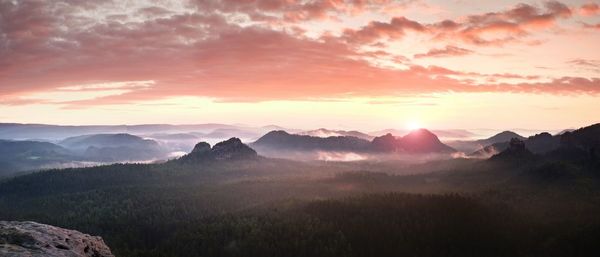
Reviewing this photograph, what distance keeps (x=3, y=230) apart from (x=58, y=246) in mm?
5576

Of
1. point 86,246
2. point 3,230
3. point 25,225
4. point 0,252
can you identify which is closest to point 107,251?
point 86,246

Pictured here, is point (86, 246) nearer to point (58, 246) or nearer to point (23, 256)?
point (58, 246)

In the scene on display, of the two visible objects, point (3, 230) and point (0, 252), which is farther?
point (3, 230)

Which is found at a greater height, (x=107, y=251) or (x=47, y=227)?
(x=47, y=227)

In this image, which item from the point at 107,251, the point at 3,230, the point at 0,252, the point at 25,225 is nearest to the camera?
the point at 0,252

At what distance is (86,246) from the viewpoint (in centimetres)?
5647

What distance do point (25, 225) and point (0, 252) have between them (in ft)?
40.5

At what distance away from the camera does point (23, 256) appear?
43.8 m

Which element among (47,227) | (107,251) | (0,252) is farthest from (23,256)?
(107,251)

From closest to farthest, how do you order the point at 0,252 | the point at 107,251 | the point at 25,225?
1. the point at 0,252
2. the point at 25,225
3. the point at 107,251

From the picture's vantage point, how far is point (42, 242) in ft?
162

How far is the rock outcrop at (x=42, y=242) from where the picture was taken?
151ft

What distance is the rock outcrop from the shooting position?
151 feet

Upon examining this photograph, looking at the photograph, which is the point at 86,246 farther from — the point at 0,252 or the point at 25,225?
the point at 0,252
